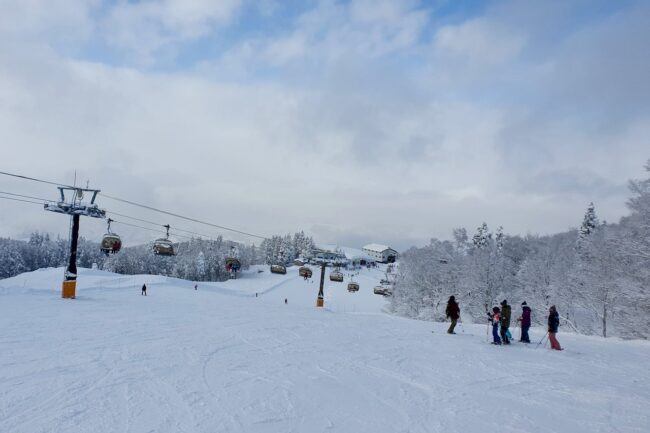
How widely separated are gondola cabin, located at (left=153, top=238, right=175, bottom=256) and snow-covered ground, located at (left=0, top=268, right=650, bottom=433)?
47.5 feet

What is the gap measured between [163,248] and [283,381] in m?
25.2

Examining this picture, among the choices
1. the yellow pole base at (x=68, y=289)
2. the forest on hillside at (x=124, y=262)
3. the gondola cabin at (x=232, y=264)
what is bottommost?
the forest on hillside at (x=124, y=262)

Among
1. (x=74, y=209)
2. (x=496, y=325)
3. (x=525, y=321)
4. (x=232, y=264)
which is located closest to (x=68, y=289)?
(x=74, y=209)

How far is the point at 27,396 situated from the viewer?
600 cm

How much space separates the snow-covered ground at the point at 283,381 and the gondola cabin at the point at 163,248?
1448cm

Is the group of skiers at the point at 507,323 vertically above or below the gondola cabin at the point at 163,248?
below

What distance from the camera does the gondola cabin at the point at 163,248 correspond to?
30.0 metres

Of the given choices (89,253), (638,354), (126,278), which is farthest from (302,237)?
(638,354)

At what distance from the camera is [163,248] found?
30281 mm

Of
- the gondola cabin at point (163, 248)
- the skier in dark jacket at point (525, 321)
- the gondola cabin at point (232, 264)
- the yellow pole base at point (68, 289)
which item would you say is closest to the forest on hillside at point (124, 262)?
the gondola cabin at point (232, 264)

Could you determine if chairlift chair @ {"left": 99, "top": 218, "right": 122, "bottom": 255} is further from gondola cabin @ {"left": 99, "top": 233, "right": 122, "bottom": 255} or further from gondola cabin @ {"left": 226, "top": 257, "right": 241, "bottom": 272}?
gondola cabin @ {"left": 226, "top": 257, "right": 241, "bottom": 272}

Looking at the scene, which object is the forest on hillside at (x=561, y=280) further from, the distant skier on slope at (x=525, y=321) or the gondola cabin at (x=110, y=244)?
the gondola cabin at (x=110, y=244)

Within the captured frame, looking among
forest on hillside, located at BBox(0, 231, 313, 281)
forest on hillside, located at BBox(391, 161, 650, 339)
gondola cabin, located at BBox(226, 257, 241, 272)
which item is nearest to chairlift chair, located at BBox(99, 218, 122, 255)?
gondola cabin, located at BBox(226, 257, 241, 272)

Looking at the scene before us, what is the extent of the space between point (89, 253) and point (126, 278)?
93.0 metres
